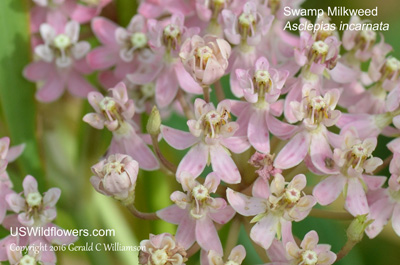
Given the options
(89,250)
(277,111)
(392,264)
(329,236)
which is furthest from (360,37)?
(89,250)

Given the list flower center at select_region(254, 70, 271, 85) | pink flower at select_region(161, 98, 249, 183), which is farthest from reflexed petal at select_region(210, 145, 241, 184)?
flower center at select_region(254, 70, 271, 85)

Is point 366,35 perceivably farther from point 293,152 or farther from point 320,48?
point 293,152

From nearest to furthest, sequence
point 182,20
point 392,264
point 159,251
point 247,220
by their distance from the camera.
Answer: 1. point 159,251
2. point 247,220
3. point 182,20
4. point 392,264

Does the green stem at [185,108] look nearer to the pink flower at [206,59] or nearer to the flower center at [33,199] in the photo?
the pink flower at [206,59]

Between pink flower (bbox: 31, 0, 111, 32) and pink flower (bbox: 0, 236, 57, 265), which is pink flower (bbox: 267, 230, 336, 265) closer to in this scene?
pink flower (bbox: 0, 236, 57, 265)

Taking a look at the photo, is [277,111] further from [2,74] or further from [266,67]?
[2,74]

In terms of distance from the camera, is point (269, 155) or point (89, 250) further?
point (89, 250)
